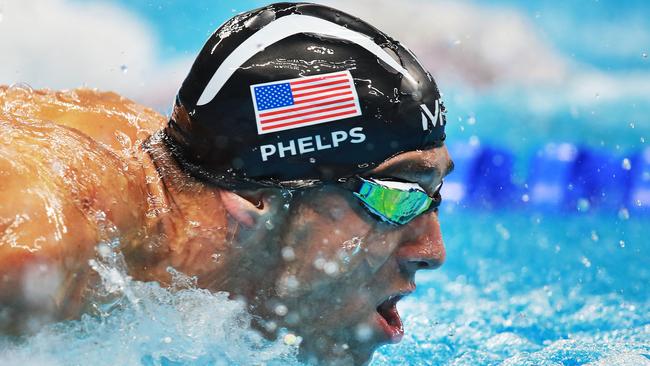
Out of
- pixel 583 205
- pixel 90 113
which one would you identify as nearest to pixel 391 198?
pixel 90 113

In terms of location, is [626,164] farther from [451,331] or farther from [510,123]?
[451,331]

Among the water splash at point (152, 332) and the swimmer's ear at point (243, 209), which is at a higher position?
the swimmer's ear at point (243, 209)

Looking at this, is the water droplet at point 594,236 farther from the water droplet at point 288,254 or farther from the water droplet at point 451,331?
the water droplet at point 288,254

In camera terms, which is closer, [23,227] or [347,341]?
[23,227]

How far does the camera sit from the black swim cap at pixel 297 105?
1.73 metres

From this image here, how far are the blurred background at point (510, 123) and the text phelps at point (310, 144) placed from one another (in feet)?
3.97

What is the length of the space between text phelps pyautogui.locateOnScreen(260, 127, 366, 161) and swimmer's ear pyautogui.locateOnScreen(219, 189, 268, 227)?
98 mm

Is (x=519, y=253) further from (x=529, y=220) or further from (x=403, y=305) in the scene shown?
(x=403, y=305)

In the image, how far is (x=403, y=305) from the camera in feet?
11.0

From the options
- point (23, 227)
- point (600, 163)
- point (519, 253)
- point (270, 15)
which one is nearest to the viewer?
point (23, 227)

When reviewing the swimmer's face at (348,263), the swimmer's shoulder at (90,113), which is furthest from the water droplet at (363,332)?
the swimmer's shoulder at (90,113)

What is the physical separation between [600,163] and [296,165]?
3.63m

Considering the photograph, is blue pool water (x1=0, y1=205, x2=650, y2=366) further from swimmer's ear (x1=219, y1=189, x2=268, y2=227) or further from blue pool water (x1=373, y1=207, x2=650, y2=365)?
swimmer's ear (x1=219, y1=189, x2=268, y2=227)

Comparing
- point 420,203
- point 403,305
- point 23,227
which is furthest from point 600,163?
point 23,227
